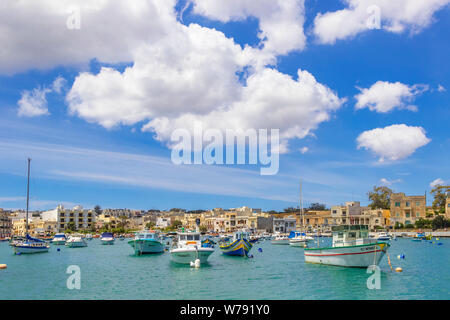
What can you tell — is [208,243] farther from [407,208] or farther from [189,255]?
[407,208]

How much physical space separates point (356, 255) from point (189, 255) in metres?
16.9

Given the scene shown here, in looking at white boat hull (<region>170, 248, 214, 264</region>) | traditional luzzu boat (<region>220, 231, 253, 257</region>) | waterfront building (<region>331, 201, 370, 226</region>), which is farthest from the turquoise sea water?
waterfront building (<region>331, 201, 370, 226</region>)

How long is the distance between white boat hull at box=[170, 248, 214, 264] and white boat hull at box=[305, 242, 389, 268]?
1262 centimetres

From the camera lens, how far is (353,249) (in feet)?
127

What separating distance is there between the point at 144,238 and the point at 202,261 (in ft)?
77.8

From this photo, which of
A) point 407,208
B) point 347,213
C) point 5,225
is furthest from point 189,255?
point 5,225

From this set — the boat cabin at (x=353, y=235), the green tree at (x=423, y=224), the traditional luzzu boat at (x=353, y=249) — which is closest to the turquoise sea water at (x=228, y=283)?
the traditional luzzu boat at (x=353, y=249)

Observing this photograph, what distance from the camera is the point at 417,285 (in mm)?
32250

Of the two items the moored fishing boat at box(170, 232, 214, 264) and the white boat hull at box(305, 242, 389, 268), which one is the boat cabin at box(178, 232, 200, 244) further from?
the white boat hull at box(305, 242, 389, 268)

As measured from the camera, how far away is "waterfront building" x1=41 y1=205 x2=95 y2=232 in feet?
564

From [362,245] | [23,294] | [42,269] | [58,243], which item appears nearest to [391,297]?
[362,245]

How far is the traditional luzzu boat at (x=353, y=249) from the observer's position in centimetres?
3806

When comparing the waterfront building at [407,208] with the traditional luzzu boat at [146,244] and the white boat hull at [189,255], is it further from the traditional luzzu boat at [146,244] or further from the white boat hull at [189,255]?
the white boat hull at [189,255]
